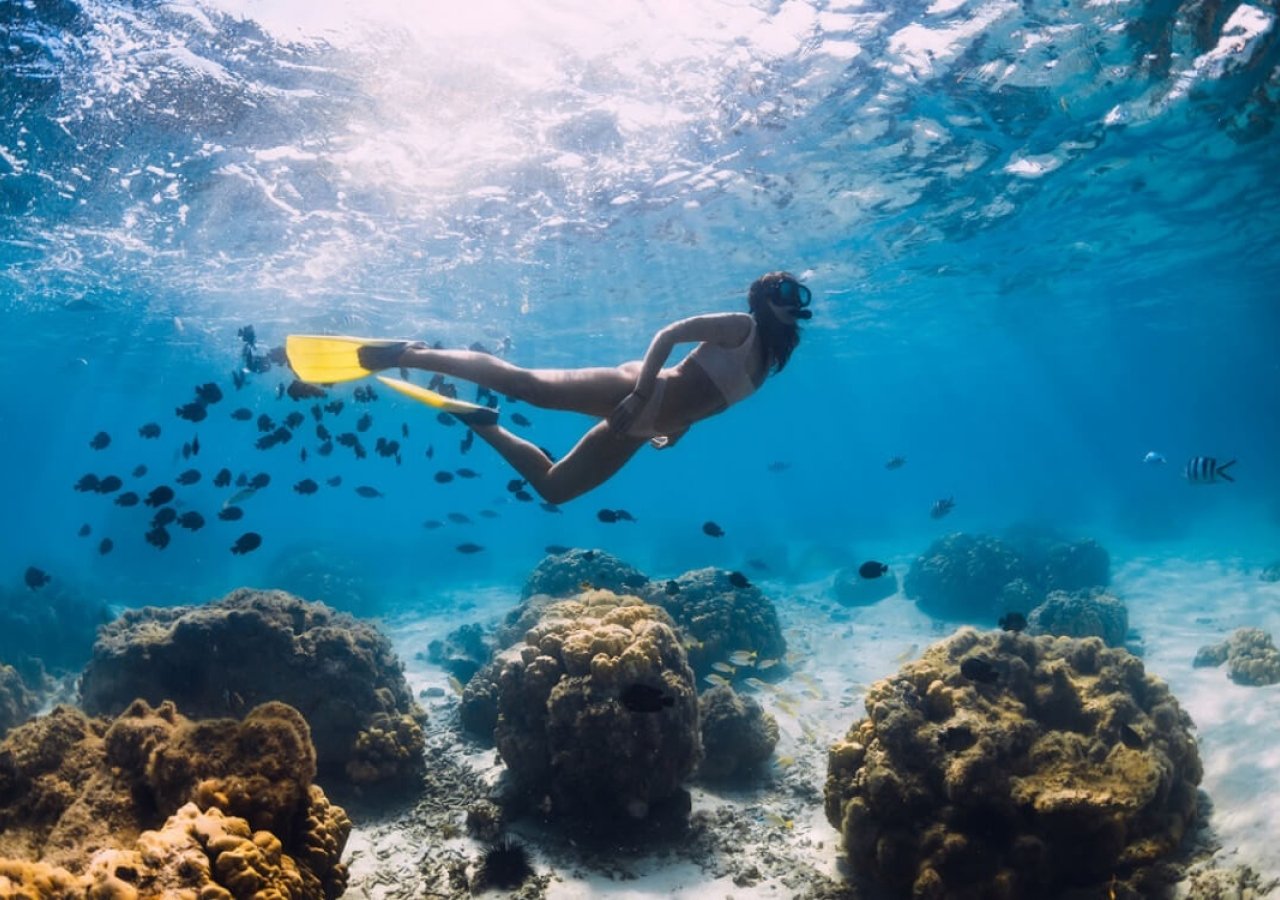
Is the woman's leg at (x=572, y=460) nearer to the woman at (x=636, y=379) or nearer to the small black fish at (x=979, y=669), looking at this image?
the woman at (x=636, y=379)

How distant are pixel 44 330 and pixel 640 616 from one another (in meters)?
33.5

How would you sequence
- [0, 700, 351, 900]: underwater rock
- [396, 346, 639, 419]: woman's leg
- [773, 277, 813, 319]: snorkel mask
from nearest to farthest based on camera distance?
[0, 700, 351, 900]: underwater rock < [773, 277, 813, 319]: snorkel mask < [396, 346, 639, 419]: woman's leg

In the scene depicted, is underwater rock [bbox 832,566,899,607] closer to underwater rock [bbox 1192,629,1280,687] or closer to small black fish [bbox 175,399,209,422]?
underwater rock [bbox 1192,629,1280,687]

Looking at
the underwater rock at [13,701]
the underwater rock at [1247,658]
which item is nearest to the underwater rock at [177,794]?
the underwater rock at [13,701]

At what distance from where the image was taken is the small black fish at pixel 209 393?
34.4 feet

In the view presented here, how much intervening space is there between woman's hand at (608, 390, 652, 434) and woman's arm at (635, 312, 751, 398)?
0.04 m

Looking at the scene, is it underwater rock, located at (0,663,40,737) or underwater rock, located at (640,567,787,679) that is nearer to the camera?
underwater rock, located at (0,663,40,737)

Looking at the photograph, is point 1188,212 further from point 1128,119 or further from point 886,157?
point 886,157

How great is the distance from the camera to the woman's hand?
5586mm

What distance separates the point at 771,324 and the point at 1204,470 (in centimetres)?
960

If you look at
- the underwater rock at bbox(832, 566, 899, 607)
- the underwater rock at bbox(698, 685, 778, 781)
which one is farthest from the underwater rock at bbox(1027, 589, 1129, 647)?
the underwater rock at bbox(698, 685, 778, 781)

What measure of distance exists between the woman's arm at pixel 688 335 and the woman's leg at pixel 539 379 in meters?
0.52

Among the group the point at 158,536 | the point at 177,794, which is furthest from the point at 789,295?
the point at 158,536

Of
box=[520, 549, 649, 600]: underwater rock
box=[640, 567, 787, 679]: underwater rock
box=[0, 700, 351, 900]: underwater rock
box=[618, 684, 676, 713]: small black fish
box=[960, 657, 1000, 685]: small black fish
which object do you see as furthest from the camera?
box=[520, 549, 649, 600]: underwater rock
